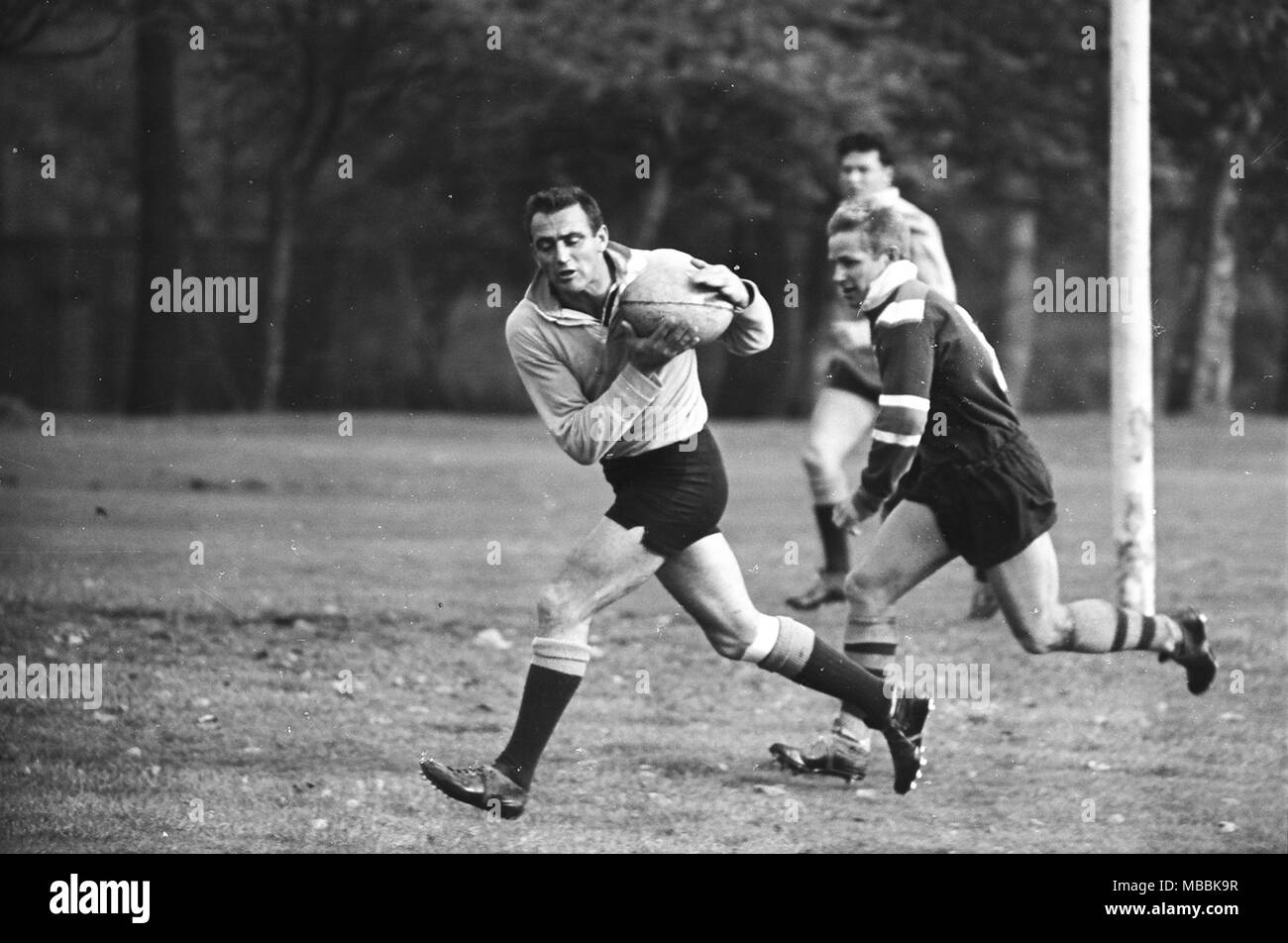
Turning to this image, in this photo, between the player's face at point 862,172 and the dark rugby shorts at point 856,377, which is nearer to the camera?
the player's face at point 862,172

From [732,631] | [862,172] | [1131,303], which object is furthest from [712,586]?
[862,172]

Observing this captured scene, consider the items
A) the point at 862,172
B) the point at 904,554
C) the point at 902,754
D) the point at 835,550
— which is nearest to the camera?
the point at 902,754

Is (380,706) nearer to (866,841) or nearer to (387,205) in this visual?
(866,841)

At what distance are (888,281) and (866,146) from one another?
116 inches

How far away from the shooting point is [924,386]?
22.6 ft

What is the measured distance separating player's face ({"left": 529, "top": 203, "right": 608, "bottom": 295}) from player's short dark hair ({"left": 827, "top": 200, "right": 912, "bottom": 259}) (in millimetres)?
978

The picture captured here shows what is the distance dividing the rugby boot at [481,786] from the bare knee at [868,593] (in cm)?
155

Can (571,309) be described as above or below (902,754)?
above

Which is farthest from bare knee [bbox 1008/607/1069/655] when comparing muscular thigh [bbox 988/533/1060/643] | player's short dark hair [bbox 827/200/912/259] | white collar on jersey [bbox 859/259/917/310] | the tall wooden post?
the tall wooden post

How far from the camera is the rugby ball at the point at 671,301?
20.5ft

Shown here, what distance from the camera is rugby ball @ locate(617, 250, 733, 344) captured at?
6.24 m

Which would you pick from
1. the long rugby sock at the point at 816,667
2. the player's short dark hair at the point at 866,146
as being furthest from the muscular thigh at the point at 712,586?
the player's short dark hair at the point at 866,146

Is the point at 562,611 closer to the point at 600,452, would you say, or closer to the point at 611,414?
the point at 600,452

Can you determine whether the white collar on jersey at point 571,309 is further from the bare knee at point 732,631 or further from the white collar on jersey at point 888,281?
the bare knee at point 732,631
